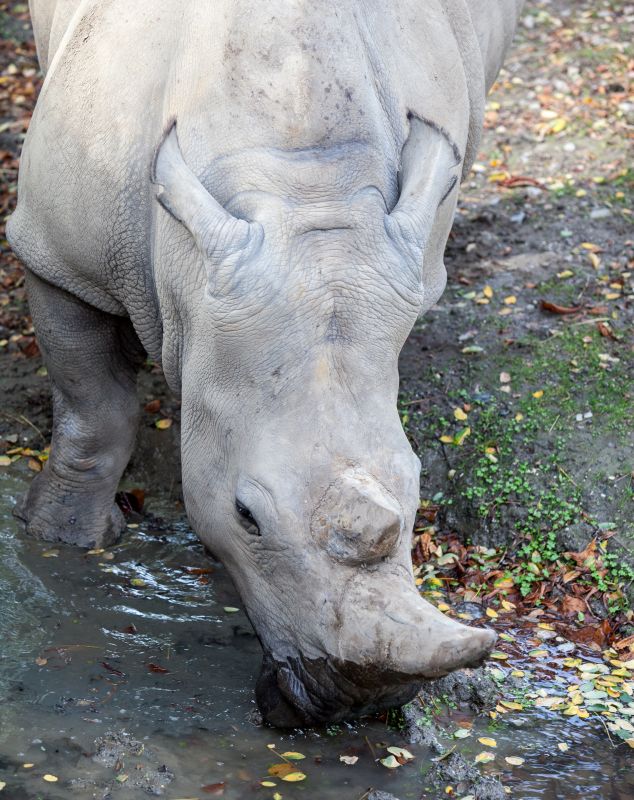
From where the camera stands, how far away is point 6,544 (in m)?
5.75

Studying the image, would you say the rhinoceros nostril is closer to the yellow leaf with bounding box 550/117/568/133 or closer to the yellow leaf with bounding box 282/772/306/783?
the yellow leaf with bounding box 282/772/306/783

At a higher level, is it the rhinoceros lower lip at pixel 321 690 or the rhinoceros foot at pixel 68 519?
the rhinoceros lower lip at pixel 321 690

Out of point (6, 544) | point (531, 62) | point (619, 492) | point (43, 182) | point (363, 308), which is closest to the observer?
point (363, 308)

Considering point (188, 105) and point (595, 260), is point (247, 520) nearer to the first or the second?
point (188, 105)

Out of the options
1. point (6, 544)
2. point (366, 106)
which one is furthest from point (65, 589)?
point (366, 106)

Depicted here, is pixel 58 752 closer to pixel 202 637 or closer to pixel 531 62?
pixel 202 637

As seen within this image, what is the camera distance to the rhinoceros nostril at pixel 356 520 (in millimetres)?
3648

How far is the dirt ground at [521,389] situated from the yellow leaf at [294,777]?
169 cm

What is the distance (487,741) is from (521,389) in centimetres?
262

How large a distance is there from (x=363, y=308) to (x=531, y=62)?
7625 millimetres

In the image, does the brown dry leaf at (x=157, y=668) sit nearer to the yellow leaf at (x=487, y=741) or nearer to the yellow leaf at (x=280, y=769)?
the yellow leaf at (x=280, y=769)

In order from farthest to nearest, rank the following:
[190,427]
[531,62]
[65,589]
Answer: [531,62] → [65,589] → [190,427]

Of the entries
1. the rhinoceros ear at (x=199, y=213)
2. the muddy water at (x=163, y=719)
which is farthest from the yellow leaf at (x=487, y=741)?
the rhinoceros ear at (x=199, y=213)

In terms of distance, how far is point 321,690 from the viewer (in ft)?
13.0
